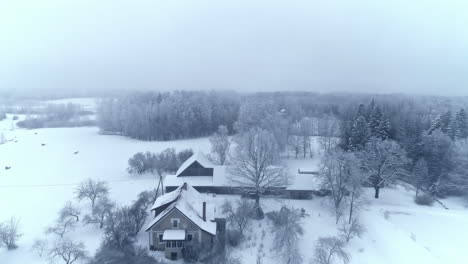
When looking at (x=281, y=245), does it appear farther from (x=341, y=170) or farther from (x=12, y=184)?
(x=12, y=184)

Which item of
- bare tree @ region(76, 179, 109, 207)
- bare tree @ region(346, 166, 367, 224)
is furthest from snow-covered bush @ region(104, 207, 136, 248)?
bare tree @ region(346, 166, 367, 224)

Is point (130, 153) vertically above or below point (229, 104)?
below

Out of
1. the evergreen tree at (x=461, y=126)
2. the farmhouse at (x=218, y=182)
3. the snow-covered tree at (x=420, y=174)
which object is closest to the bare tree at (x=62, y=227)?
the farmhouse at (x=218, y=182)

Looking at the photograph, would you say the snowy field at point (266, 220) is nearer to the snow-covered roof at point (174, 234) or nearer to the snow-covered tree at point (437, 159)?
the snow-covered roof at point (174, 234)

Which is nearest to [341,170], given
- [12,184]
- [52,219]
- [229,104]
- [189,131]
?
[52,219]

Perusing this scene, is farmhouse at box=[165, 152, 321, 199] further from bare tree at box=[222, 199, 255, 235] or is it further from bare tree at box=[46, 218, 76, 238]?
bare tree at box=[46, 218, 76, 238]
